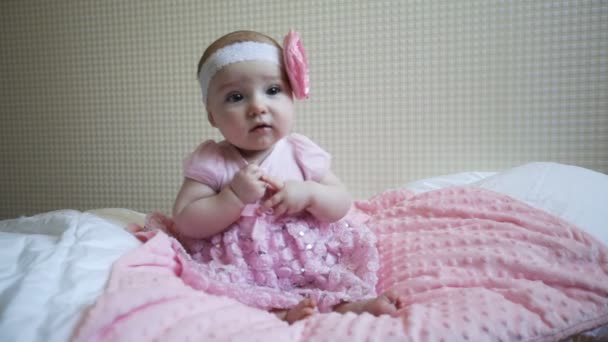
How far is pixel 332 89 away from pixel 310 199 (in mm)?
775

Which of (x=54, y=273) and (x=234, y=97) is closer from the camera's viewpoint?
(x=54, y=273)

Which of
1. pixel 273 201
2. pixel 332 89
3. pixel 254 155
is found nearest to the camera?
pixel 273 201

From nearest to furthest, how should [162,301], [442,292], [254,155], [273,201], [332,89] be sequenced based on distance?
[162,301]
[442,292]
[273,201]
[254,155]
[332,89]

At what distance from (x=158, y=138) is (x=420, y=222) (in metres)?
1.09

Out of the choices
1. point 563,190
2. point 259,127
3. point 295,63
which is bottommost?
point 563,190

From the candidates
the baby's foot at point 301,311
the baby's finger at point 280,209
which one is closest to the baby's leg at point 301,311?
the baby's foot at point 301,311

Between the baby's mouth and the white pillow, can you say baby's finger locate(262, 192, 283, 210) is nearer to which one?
the baby's mouth

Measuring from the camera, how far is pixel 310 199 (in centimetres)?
77

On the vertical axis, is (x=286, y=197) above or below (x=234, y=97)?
below

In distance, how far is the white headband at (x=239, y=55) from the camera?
771 mm

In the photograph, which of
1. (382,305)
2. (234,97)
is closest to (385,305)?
(382,305)

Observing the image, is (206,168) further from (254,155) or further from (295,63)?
(295,63)

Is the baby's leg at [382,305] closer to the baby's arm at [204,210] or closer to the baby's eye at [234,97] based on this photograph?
the baby's arm at [204,210]

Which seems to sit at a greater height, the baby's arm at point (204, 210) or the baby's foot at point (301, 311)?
the baby's arm at point (204, 210)
